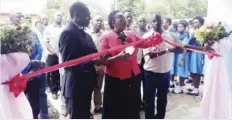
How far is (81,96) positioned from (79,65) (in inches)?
11.6

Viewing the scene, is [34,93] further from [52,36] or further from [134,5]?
[134,5]

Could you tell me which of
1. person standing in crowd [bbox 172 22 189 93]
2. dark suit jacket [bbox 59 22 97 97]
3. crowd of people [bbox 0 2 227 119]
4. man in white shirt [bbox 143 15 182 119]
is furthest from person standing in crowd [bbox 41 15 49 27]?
person standing in crowd [bbox 172 22 189 93]

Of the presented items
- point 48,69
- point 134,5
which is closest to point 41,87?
point 48,69

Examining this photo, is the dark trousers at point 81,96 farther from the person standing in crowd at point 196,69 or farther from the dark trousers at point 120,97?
the person standing in crowd at point 196,69

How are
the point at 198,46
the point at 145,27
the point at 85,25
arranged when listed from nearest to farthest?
the point at 85,25 → the point at 198,46 → the point at 145,27

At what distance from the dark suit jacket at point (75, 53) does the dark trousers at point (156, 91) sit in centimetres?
91

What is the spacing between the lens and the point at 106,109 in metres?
2.81

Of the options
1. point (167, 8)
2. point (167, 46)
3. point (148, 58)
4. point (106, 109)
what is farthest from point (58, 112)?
point (167, 8)

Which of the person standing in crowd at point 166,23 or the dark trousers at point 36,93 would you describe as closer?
the dark trousers at point 36,93

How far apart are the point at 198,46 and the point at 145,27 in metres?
0.76

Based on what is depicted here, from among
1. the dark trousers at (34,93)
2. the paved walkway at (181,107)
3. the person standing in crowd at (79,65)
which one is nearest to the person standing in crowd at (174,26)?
the paved walkway at (181,107)

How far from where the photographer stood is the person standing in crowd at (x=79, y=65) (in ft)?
7.71

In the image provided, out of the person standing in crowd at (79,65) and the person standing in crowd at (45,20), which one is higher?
the person standing in crowd at (45,20)

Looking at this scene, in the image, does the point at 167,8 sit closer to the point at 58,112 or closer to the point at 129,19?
the point at 129,19
